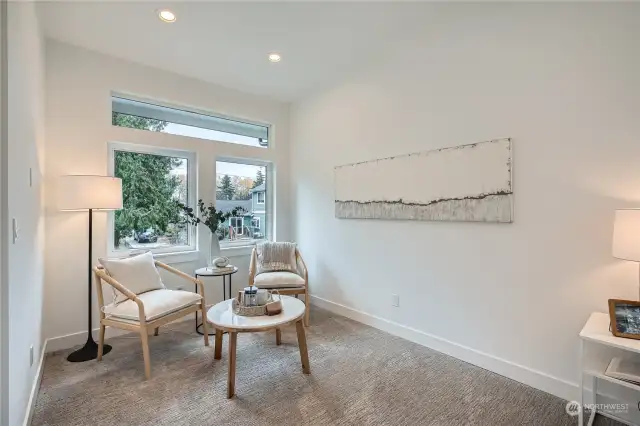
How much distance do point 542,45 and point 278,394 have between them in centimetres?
298

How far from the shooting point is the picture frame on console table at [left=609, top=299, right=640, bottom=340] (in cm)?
163

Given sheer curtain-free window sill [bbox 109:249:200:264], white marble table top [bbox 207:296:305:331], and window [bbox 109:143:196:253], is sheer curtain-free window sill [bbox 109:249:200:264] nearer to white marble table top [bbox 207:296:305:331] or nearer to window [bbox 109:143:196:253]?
window [bbox 109:143:196:253]

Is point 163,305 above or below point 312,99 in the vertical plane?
below

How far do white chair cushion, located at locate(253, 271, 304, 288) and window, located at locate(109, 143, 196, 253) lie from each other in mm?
1039

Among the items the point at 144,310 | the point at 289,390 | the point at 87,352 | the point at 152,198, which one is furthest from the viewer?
the point at 152,198

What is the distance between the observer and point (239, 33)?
283 centimetres

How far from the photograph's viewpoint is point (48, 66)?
9.30 feet

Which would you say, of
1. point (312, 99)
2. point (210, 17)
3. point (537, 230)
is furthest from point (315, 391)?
point (312, 99)

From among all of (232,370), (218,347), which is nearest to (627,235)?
(232,370)

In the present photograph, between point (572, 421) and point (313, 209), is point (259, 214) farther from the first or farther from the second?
point (572, 421)

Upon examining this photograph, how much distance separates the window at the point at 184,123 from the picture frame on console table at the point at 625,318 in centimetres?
392

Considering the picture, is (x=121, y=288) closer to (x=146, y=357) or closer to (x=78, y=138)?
(x=146, y=357)

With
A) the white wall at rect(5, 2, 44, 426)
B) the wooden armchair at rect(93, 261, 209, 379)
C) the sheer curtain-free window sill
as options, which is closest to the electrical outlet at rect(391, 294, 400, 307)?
the wooden armchair at rect(93, 261, 209, 379)

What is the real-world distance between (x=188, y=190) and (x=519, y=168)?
3.39m
